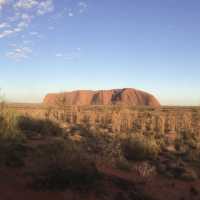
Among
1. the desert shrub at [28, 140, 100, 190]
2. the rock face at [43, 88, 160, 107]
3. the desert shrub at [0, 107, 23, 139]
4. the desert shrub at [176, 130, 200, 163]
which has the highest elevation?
the rock face at [43, 88, 160, 107]

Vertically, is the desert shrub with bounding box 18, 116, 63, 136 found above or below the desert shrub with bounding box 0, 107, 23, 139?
below

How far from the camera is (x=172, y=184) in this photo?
27.4 ft

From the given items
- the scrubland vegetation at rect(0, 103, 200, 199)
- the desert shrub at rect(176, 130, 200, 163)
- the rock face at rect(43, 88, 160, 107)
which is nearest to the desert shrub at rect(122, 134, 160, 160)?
the scrubland vegetation at rect(0, 103, 200, 199)

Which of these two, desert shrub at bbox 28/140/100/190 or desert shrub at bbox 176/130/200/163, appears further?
desert shrub at bbox 176/130/200/163

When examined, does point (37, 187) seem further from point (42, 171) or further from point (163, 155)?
point (163, 155)

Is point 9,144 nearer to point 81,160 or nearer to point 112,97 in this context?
point 81,160

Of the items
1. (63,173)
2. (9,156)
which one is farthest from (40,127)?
(63,173)

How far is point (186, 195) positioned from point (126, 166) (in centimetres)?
266

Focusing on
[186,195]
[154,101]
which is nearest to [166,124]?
[186,195]

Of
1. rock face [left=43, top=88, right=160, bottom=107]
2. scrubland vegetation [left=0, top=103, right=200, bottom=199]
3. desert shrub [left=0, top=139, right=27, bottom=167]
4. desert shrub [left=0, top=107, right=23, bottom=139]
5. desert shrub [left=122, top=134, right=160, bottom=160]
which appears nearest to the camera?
scrubland vegetation [left=0, top=103, right=200, bottom=199]

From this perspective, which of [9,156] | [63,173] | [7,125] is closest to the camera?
[63,173]

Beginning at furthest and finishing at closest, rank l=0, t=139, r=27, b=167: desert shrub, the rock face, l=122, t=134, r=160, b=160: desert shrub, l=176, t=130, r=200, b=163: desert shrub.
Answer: the rock face < l=176, t=130, r=200, b=163: desert shrub < l=122, t=134, r=160, b=160: desert shrub < l=0, t=139, r=27, b=167: desert shrub

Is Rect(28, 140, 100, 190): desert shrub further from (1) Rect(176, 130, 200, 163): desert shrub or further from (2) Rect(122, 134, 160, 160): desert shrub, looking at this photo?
(1) Rect(176, 130, 200, 163): desert shrub

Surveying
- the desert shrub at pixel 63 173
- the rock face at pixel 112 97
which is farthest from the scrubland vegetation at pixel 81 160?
the rock face at pixel 112 97
